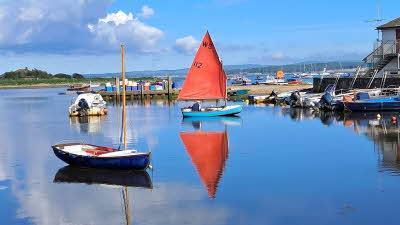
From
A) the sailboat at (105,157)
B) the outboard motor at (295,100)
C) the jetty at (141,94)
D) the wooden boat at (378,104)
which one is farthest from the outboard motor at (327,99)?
the jetty at (141,94)

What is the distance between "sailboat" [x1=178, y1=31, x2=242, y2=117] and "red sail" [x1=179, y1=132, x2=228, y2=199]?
10992 mm

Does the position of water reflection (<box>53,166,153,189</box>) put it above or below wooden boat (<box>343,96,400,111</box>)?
below

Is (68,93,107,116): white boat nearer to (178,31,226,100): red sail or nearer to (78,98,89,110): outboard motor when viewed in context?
(78,98,89,110): outboard motor

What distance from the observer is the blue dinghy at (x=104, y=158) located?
23375 millimetres

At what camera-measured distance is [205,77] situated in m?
49.8

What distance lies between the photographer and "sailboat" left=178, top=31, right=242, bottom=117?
162 feet

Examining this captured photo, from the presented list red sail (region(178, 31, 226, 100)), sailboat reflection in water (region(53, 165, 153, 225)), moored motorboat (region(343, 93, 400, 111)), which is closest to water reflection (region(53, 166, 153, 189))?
sailboat reflection in water (region(53, 165, 153, 225))

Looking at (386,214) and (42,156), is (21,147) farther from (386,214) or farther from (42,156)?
(386,214)

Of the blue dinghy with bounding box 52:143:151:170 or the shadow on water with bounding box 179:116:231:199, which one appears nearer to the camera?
the shadow on water with bounding box 179:116:231:199

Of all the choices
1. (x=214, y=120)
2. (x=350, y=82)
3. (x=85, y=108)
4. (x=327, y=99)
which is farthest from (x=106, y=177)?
(x=350, y=82)

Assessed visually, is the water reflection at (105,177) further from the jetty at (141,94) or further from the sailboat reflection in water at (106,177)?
the jetty at (141,94)

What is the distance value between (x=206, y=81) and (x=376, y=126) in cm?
1632

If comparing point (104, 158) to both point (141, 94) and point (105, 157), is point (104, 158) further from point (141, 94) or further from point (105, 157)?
point (141, 94)

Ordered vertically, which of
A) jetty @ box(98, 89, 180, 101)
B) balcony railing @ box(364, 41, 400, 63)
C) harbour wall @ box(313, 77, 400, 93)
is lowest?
jetty @ box(98, 89, 180, 101)
